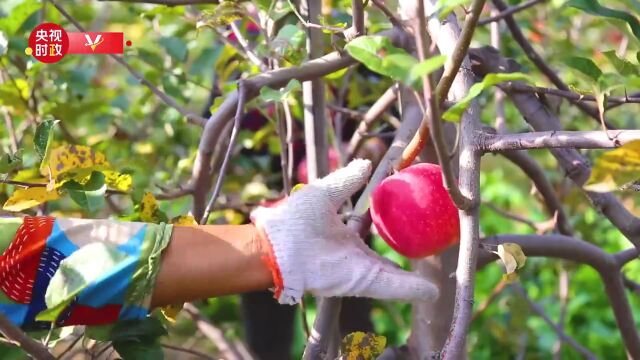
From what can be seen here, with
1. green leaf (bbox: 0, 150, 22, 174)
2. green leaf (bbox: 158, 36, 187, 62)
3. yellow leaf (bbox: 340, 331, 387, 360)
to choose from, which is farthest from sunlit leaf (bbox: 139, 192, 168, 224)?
green leaf (bbox: 158, 36, 187, 62)

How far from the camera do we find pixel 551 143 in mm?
802

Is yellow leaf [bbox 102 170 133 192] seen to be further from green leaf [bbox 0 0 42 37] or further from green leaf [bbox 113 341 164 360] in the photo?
green leaf [bbox 0 0 42 37]

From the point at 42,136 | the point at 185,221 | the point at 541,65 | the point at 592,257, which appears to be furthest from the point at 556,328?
the point at 42,136

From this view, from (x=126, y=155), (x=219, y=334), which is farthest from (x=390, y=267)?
(x=126, y=155)

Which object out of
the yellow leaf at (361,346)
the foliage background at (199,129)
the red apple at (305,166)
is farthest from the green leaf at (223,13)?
the red apple at (305,166)

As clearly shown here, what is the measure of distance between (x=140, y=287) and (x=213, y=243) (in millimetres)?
101

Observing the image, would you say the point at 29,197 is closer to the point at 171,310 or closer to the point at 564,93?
the point at 171,310

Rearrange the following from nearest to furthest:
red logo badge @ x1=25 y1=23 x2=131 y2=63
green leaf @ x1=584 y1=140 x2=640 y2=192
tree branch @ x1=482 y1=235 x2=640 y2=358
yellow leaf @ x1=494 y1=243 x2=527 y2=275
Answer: green leaf @ x1=584 y1=140 x2=640 y2=192 < yellow leaf @ x1=494 y1=243 x2=527 y2=275 < tree branch @ x1=482 y1=235 x2=640 y2=358 < red logo badge @ x1=25 y1=23 x2=131 y2=63

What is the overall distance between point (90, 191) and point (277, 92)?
9.5 inches

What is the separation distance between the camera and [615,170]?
737mm

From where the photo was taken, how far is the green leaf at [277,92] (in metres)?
0.99

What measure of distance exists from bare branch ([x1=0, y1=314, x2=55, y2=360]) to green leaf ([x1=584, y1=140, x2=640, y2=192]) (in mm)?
512

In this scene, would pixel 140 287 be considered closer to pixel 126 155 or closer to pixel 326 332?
pixel 326 332

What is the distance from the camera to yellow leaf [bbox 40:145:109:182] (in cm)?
98
